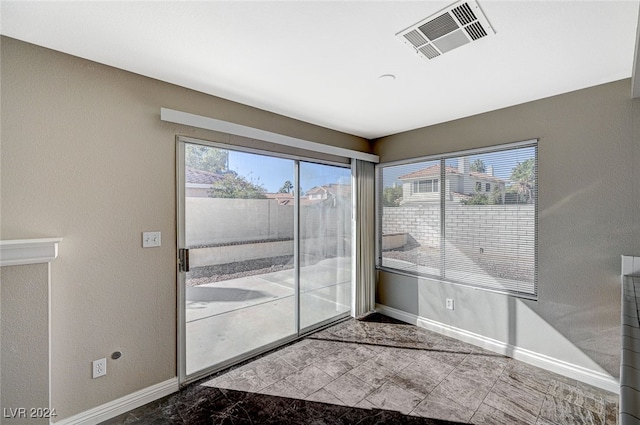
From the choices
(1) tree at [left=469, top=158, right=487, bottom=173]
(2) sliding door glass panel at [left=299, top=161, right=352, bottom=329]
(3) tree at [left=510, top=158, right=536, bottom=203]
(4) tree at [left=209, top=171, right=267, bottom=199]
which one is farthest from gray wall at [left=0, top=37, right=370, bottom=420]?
(3) tree at [left=510, top=158, right=536, bottom=203]

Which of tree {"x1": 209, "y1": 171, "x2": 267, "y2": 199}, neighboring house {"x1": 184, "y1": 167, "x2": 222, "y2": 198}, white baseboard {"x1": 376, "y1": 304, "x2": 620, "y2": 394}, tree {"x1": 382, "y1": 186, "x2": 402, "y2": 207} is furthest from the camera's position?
tree {"x1": 382, "y1": 186, "x2": 402, "y2": 207}

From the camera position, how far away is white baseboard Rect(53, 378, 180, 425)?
202cm

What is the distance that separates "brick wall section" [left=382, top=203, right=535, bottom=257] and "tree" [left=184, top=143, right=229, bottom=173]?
2409 millimetres

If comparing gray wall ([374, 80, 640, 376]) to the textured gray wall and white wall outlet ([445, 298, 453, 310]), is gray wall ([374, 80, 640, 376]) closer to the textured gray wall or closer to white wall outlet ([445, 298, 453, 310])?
white wall outlet ([445, 298, 453, 310])

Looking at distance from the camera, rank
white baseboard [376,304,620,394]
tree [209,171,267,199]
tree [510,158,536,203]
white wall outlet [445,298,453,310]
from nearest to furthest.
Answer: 1. white baseboard [376,304,620,394]
2. tree [209,171,267,199]
3. tree [510,158,536,203]
4. white wall outlet [445,298,453,310]

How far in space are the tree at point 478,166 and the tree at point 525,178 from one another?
282 mm

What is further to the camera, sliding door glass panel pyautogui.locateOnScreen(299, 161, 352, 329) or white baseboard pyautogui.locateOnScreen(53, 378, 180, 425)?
sliding door glass panel pyautogui.locateOnScreen(299, 161, 352, 329)

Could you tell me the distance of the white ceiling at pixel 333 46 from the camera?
156cm

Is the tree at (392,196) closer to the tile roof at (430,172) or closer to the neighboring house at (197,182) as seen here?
the tile roof at (430,172)

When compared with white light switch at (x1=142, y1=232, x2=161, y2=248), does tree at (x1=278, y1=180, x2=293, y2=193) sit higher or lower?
higher

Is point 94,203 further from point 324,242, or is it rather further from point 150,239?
point 324,242

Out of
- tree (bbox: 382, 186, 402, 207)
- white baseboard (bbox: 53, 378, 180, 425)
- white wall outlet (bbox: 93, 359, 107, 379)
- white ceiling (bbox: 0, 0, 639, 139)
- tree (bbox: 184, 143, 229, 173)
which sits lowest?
white baseboard (bbox: 53, 378, 180, 425)

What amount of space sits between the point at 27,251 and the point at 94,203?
0.49 metres

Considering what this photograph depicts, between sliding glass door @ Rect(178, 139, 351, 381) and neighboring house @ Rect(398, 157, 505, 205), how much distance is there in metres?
0.91
